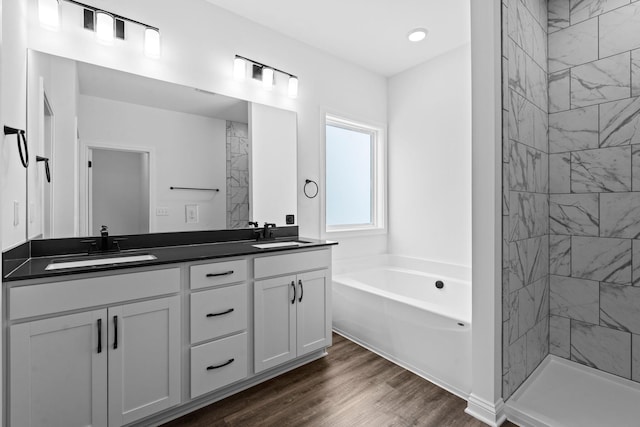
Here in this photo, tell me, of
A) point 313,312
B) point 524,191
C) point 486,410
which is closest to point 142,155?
point 313,312

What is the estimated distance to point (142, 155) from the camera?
2133 mm

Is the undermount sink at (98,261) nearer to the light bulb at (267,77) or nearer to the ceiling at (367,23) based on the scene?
the light bulb at (267,77)

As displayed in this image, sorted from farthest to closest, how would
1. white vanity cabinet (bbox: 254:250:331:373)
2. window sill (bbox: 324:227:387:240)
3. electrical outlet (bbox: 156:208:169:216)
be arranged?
window sill (bbox: 324:227:387:240), electrical outlet (bbox: 156:208:169:216), white vanity cabinet (bbox: 254:250:331:373)

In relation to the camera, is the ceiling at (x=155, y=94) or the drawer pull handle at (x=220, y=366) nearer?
the drawer pull handle at (x=220, y=366)

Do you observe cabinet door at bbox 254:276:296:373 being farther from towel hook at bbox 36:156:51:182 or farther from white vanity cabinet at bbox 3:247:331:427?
towel hook at bbox 36:156:51:182

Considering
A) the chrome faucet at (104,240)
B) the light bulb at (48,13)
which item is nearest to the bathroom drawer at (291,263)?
the chrome faucet at (104,240)

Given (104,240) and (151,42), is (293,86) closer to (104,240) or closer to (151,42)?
(151,42)

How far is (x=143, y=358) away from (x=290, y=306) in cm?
90

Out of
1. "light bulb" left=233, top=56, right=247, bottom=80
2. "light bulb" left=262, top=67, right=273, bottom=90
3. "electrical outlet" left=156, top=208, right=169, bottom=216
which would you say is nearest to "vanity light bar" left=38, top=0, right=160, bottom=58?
"light bulb" left=233, top=56, right=247, bottom=80

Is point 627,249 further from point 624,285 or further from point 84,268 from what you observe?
point 84,268

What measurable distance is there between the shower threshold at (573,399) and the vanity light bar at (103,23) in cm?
313

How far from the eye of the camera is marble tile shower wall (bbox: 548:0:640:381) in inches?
77.5

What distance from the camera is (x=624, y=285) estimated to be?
2.01 metres

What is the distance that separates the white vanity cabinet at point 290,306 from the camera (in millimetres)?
2018
